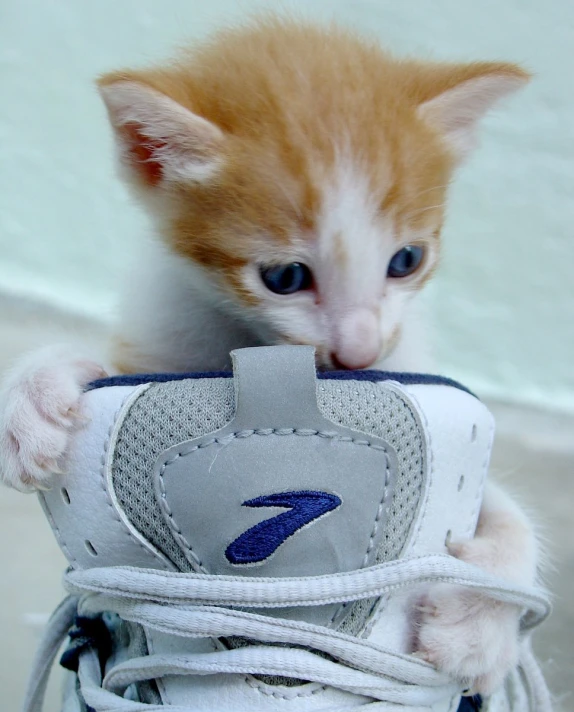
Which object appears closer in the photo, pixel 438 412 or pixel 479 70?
pixel 438 412

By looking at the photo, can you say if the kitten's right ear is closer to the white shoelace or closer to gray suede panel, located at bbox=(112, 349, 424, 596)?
gray suede panel, located at bbox=(112, 349, 424, 596)

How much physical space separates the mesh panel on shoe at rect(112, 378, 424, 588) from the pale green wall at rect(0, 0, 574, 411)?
2.87 ft

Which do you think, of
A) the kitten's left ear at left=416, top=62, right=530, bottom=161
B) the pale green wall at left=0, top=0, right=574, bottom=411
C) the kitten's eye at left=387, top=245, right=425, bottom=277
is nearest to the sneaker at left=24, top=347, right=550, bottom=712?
the kitten's eye at left=387, top=245, right=425, bottom=277

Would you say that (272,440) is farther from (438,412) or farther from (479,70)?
(479,70)

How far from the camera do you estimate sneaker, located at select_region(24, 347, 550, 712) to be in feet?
1.72

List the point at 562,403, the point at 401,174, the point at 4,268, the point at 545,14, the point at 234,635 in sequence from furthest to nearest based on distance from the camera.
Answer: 1. the point at 4,268
2. the point at 562,403
3. the point at 545,14
4. the point at 401,174
5. the point at 234,635

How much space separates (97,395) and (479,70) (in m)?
Answer: 0.45

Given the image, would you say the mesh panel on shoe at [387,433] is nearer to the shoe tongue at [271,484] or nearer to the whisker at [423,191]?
the shoe tongue at [271,484]

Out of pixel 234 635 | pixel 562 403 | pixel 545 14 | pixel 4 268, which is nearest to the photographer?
pixel 234 635

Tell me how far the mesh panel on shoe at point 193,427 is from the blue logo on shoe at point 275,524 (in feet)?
0.16

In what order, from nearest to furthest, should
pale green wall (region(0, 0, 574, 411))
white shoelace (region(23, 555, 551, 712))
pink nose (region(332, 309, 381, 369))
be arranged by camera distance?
white shoelace (region(23, 555, 551, 712)) < pink nose (region(332, 309, 381, 369)) < pale green wall (region(0, 0, 574, 411))

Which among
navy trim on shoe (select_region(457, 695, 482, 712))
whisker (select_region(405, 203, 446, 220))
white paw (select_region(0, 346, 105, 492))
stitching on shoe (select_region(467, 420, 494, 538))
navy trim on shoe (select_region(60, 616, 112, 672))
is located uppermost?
whisker (select_region(405, 203, 446, 220))

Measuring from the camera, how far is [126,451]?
55 cm

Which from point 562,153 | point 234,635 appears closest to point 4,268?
point 562,153
